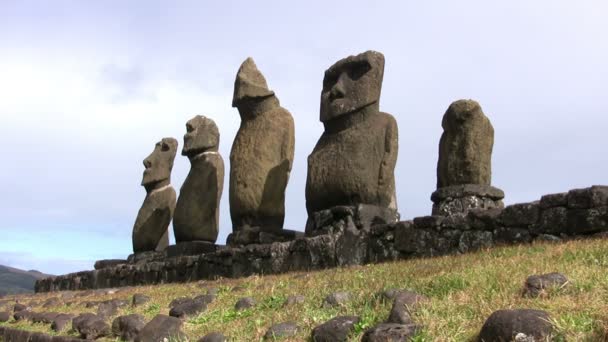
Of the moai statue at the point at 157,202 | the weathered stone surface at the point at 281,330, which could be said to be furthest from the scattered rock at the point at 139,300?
the moai statue at the point at 157,202

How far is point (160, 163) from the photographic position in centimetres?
1609

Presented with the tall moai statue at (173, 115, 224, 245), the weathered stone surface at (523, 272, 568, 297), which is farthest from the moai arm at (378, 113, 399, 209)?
the weathered stone surface at (523, 272, 568, 297)

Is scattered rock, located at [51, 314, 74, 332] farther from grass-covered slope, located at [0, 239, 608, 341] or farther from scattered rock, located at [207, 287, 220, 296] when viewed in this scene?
Answer: scattered rock, located at [207, 287, 220, 296]

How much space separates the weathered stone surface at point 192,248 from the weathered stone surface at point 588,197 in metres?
7.30

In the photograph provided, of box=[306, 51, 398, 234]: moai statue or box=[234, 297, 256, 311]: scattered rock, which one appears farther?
box=[306, 51, 398, 234]: moai statue

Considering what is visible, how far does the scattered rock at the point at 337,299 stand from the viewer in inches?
224

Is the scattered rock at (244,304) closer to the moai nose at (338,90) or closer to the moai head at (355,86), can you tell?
the moai head at (355,86)

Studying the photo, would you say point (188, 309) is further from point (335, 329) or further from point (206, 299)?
point (335, 329)

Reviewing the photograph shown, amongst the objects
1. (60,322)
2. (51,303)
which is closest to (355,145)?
(60,322)

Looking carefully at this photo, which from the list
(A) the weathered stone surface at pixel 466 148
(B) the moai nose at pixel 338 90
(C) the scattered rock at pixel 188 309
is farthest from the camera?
(B) the moai nose at pixel 338 90

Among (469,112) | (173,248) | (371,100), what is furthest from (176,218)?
(469,112)

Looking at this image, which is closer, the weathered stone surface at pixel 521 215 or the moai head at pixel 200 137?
the weathered stone surface at pixel 521 215

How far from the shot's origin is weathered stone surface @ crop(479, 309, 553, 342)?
12.6ft

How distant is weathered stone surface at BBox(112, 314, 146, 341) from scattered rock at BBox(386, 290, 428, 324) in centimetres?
237
